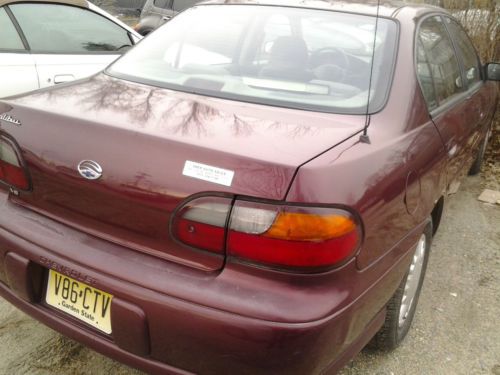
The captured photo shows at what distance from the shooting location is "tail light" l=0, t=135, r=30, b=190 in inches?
74.9

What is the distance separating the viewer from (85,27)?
437 cm

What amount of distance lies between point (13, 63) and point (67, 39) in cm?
64

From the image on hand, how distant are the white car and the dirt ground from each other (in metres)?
1.83

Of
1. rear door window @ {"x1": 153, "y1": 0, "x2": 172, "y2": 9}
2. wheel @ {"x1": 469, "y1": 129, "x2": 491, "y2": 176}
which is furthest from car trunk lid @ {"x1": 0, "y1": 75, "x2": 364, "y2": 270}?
rear door window @ {"x1": 153, "y1": 0, "x2": 172, "y2": 9}

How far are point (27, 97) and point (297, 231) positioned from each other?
1.29 meters

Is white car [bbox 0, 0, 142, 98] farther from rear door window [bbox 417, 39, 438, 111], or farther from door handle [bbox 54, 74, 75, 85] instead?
rear door window [bbox 417, 39, 438, 111]

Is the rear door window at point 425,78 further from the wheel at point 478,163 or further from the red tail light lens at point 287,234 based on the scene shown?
the wheel at point 478,163

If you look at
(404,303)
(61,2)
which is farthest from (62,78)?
(404,303)

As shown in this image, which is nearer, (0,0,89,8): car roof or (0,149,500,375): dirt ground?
(0,149,500,375): dirt ground

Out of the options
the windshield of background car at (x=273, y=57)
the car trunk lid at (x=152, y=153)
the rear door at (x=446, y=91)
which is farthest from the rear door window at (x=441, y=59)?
the car trunk lid at (x=152, y=153)

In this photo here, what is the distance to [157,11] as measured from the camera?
8602mm

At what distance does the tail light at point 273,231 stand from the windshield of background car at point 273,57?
61 cm

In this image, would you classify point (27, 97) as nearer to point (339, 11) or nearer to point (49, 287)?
point (49, 287)

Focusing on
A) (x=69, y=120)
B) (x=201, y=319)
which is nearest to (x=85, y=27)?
(x=69, y=120)
